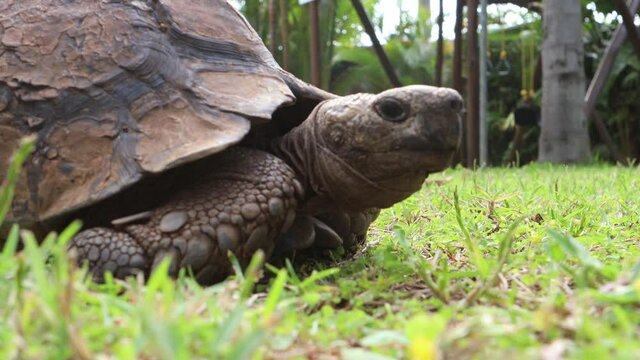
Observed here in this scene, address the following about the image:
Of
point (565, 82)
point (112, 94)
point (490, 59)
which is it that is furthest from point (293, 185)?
point (490, 59)

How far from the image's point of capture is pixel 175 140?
1646 millimetres

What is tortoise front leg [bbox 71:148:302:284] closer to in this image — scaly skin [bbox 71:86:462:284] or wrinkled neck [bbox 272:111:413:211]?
scaly skin [bbox 71:86:462:284]

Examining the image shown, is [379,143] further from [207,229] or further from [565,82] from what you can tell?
[565,82]

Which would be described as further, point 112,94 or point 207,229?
point 112,94

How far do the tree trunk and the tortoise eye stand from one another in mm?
6360

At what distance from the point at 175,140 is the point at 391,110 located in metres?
0.55

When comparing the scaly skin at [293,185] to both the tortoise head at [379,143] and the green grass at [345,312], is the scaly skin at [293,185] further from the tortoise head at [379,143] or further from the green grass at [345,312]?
the green grass at [345,312]

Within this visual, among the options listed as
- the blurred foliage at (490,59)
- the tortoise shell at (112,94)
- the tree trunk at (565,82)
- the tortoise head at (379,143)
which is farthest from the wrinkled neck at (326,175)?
the blurred foliage at (490,59)

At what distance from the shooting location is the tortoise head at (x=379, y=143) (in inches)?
65.5


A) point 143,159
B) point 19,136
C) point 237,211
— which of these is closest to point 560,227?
point 237,211

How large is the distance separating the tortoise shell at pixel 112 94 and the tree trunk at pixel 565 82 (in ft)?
20.6

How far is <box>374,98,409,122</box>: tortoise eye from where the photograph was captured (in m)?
1.70

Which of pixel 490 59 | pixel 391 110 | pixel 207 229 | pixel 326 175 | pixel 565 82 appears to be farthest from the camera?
pixel 490 59

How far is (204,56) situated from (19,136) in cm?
54
